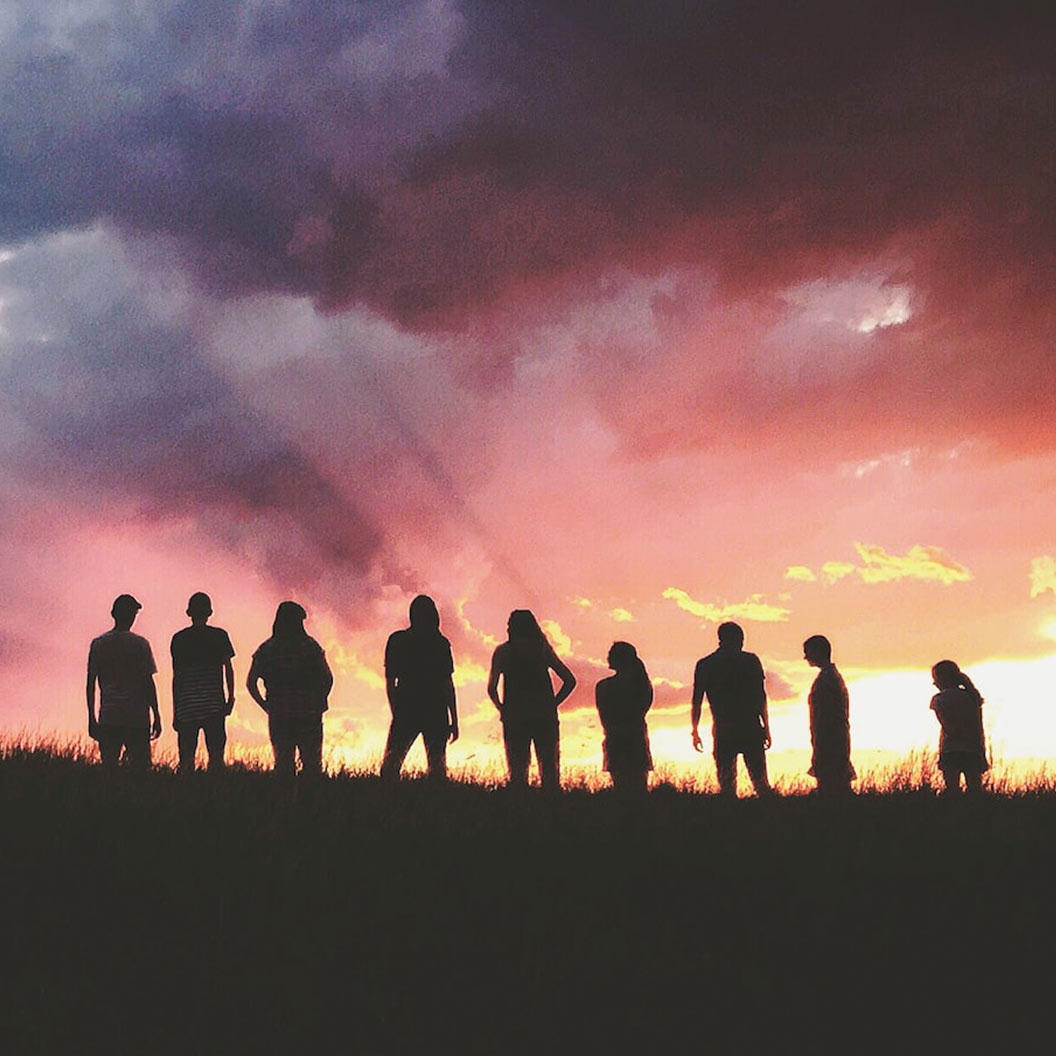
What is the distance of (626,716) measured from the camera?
12.0 metres

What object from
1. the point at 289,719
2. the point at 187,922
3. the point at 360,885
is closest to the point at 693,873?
the point at 360,885

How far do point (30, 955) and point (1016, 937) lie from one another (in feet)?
19.4

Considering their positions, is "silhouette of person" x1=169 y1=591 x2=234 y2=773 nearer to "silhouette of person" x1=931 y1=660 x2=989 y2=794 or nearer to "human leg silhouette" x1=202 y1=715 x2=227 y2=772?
"human leg silhouette" x1=202 y1=715 x2=227 y2=772

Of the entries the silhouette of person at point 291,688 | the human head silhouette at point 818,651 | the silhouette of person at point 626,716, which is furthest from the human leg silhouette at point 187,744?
the human head silhouette at point 818,651

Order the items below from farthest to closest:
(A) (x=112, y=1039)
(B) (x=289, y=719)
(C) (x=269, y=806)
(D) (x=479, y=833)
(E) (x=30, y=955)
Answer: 1. (B) (x=289, y=719)
2. (C) (x=269, y=806)
3. (D) (x=479, y=833)
4. (E) (x=30, y=955)
5. (A) (x=112, y=1039)

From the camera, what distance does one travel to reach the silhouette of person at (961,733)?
41.2ft

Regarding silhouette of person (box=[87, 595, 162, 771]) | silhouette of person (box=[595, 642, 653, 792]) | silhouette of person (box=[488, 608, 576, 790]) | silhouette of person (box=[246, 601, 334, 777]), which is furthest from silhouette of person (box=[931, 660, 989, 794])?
silhouette of person (box=[87, 595, 162, 771])

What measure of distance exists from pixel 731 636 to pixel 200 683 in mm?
5398

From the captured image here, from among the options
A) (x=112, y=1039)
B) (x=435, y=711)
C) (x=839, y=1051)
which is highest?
(x=435, y=711)

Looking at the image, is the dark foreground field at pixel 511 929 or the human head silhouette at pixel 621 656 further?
the human head silhouette at pixel 621 656

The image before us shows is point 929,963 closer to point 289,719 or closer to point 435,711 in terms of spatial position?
point 435,711

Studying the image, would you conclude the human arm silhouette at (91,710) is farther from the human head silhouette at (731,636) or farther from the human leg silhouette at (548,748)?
the human head silhouette at (731,636)

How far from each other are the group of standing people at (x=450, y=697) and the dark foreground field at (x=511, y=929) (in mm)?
1973

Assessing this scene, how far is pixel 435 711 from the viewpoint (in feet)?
39.3
